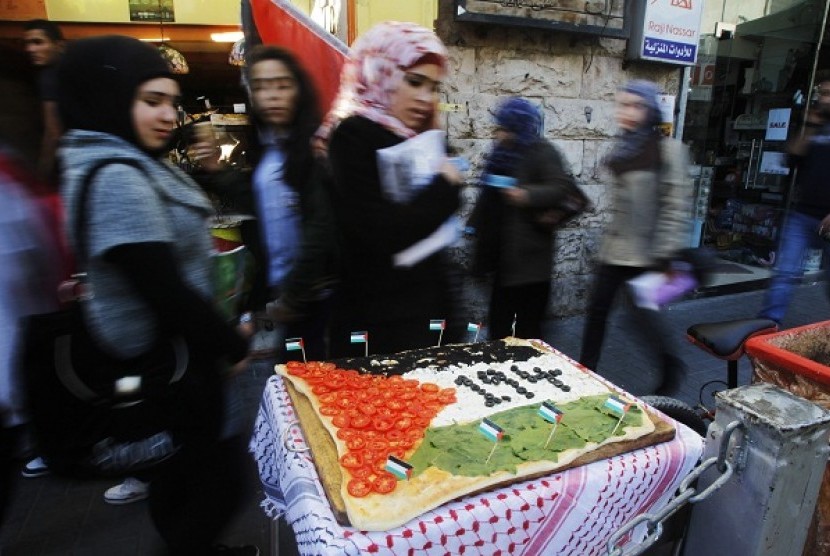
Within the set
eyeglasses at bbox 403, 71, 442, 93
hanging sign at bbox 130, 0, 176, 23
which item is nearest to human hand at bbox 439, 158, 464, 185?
eyeglasses at bbox 403, 71, 442, 93

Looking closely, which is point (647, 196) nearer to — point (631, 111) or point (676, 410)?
point (631, 111)

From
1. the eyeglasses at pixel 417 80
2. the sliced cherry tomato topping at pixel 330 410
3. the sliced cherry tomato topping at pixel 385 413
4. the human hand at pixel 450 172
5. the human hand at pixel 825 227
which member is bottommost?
the sliced cherry tomato topping at pixel 330 410

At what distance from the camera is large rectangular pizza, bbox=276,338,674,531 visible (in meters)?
1.46

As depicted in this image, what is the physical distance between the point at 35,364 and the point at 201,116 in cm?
466

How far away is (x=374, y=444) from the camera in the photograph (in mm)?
1615

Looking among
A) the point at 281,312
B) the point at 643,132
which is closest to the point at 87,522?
the point at 281,312

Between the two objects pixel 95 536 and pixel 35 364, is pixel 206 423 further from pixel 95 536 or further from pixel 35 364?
pixel 95 536

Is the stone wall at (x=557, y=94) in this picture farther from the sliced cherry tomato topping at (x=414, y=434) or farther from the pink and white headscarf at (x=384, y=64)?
the sliced cherry tomato topping at (x=414, y=434)

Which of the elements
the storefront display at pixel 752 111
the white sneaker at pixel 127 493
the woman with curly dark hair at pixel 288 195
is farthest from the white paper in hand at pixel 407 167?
the storefront display at pixel 752 111

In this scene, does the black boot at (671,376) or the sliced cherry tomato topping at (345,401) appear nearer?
the sliced cherry tomato topping at (345,401)

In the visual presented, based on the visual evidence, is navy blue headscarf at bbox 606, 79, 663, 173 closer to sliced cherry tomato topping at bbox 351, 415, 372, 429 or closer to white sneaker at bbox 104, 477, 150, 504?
sliced cherry tomato topping at bbox 351, 415, 372, 429

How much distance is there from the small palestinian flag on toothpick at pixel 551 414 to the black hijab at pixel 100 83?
151 centimetres

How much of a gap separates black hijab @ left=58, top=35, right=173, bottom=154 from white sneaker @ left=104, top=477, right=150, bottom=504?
2.01m

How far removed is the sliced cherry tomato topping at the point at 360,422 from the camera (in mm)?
1719
